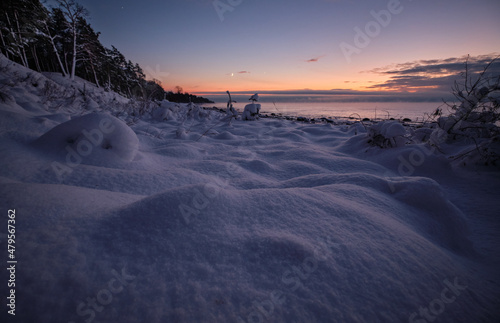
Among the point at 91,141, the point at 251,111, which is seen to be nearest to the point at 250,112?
the point at 251,111

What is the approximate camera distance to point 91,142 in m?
1.51

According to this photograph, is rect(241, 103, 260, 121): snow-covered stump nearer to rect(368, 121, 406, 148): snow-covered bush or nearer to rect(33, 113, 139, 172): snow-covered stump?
rect(368, 121, 406, 148): snow-covered bush

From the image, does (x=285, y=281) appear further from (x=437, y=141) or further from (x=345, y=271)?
(x=437, y=141)

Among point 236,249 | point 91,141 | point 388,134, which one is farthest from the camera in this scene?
point 388,134

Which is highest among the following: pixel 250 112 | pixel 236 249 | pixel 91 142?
pixel 250 112

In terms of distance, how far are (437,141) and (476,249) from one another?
1.70 metres

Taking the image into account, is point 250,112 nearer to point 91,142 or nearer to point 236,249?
point 91,142

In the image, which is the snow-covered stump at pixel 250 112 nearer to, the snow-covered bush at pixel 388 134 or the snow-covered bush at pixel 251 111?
the snow-covered bush at pixel 251 111

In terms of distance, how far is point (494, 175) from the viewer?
1602mm

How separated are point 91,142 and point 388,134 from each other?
284 centimetres

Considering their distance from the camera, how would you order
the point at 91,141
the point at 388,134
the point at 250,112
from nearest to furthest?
the point at 91,141, the point at 388,134, the point at 250,112

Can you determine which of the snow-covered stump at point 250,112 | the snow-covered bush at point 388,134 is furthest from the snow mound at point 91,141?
the snow-covered stump at point 250,112

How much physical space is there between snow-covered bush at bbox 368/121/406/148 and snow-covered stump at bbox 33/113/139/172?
8.49 feet

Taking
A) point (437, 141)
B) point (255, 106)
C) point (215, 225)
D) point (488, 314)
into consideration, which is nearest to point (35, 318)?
point (215, 225)
